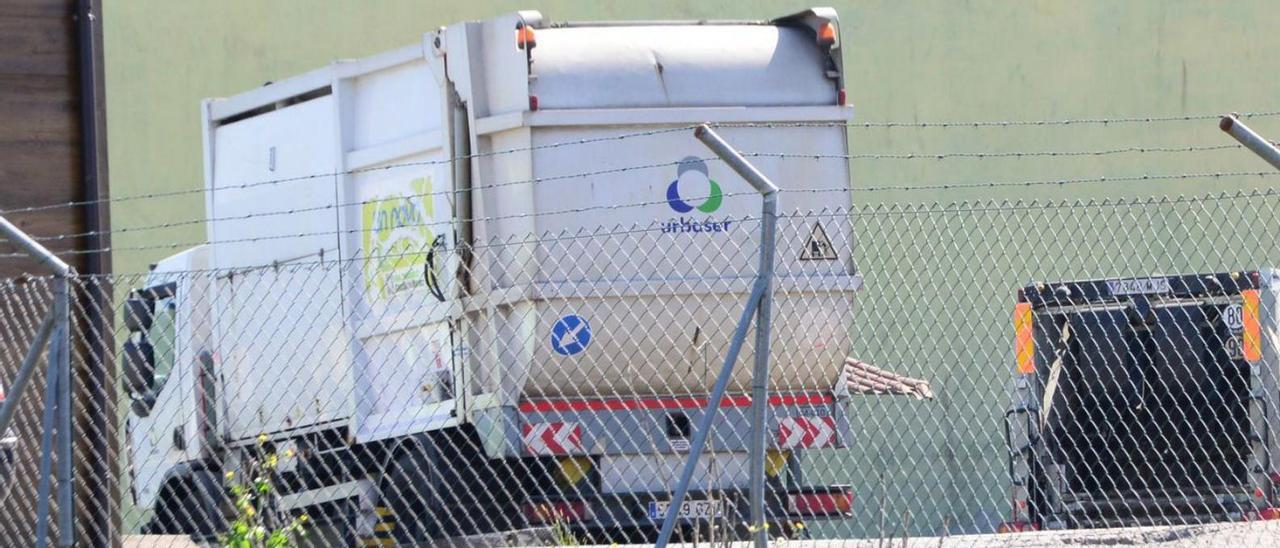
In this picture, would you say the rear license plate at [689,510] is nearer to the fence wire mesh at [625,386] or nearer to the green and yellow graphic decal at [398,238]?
the fence wire mesh at [625,386]

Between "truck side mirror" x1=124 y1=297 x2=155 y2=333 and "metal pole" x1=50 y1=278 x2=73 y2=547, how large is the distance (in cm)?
492

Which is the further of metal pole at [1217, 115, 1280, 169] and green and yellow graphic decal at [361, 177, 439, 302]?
green and yellow graphic decal at [361, 177, 439, 302]

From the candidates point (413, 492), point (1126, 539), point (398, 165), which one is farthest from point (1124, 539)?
point (398, 165)

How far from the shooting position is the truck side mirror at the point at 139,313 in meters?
11.4

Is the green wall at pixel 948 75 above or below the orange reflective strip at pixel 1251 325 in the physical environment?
above

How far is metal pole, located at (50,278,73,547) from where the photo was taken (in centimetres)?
630

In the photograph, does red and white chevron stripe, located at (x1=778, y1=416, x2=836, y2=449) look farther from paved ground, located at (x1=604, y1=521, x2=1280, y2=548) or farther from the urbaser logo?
paved ground, located at (x1=604, y1=521, x2=1280, y2=548)

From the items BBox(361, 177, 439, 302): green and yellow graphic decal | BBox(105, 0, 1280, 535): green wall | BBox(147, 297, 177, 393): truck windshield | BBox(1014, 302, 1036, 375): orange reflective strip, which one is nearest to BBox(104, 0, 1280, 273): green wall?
BBox(105, 0, 1280, 535): green wall

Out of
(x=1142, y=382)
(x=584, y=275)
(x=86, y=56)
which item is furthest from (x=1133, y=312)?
(x=86, y=56)

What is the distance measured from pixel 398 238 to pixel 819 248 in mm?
2356

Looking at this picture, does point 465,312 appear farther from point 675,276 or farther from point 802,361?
point 802,361

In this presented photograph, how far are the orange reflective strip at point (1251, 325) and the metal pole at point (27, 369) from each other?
724 cm

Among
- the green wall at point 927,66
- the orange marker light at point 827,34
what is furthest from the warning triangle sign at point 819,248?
the green wall at point 927,66

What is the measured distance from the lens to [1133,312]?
11.4 m
